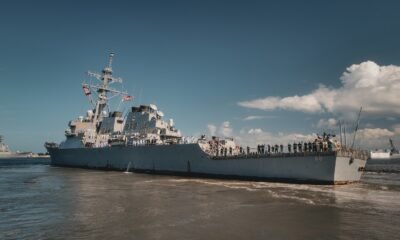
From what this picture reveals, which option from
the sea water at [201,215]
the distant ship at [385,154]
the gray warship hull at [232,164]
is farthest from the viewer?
the distant ship at [385,154]

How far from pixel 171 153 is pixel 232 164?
26.3 ft

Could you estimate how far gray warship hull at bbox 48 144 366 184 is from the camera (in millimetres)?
22828

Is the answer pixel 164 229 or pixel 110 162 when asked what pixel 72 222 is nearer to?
pixel 164 229

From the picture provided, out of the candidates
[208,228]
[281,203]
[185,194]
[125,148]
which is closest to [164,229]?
[208,228]

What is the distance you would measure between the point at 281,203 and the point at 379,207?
432 cm

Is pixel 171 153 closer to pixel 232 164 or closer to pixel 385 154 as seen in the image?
pixel 232 164

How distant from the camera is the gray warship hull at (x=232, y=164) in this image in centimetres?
2283

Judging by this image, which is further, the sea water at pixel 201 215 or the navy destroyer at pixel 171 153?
the navy destroyer at pixel 171 153

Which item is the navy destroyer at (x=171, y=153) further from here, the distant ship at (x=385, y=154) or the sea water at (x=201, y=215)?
the distant ship at (x=385, y=154)

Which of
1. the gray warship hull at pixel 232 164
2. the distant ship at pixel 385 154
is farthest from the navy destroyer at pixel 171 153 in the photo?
the distant ship at pixel 385 154

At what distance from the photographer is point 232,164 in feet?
90.7

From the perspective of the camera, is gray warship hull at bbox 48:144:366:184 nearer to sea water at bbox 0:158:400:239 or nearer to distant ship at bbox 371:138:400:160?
sea water at bbox 0:158:400:239

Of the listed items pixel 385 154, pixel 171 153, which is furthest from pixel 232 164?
pixel 385 154

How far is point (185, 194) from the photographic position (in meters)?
19.3
